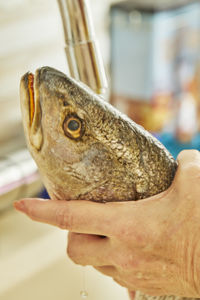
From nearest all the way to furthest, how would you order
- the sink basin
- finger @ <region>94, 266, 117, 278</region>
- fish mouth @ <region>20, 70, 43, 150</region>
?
fish mouth @ <region>20, 70, 43, 150</region> < finger @ <region>94, 266, 117, 278</region> < the sink basin

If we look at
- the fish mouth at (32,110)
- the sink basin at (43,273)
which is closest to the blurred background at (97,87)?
the sink basin at (43,273)

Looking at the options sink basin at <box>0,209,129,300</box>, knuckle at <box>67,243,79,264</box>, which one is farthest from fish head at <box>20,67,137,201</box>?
sink basin at <box>0,209,129,300</box>

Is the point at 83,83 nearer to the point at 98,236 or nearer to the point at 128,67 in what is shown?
the point at 98,236

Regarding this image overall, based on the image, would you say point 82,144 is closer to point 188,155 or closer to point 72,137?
point 72,137

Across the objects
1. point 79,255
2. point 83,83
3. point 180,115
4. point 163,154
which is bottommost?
point 180,115

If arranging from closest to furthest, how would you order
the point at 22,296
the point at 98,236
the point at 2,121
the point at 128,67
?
1. the point at 98,236
2. the point at 22,296
3. the point at 2,121
4. the point at 128,67

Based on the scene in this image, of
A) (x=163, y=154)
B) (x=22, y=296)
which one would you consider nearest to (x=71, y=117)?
(x=163, y=154)

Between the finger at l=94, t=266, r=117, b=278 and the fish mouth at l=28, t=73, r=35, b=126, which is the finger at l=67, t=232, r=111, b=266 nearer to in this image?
the finger at l=94, t=266, r=117, b=278
